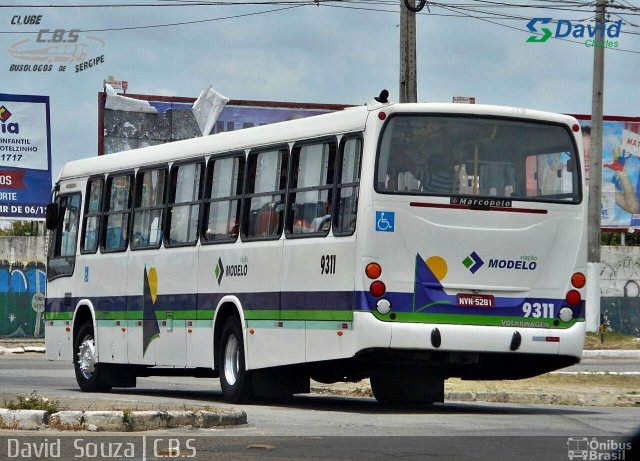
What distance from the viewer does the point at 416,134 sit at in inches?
600

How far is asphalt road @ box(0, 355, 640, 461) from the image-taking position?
11.0 m

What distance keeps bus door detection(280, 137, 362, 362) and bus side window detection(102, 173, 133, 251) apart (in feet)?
13.3

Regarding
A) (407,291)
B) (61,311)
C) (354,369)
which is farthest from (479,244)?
(61,311)

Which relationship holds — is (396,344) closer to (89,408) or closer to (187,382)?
(89,408)

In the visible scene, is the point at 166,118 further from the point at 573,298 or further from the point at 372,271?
the point at 372,271

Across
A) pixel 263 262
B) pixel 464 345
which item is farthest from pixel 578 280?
pixel 263 262

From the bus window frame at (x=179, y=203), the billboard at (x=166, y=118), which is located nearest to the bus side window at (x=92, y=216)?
the bus window frame at (x=179, y=203)

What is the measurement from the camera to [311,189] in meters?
15.9

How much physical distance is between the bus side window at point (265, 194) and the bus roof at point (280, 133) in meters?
0.20

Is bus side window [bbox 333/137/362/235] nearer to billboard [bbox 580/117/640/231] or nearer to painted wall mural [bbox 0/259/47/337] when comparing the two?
painted wall mural [bbox 0/259/47/337]

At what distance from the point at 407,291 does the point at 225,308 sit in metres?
3.22

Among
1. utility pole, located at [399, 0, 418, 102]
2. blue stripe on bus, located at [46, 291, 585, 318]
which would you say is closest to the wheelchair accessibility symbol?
blue stripe on bus, located at [46, 291, 585, 318]

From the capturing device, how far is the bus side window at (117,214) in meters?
19.7

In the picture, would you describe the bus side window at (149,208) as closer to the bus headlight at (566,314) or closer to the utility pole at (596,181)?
the bus headlight at (566,314)
